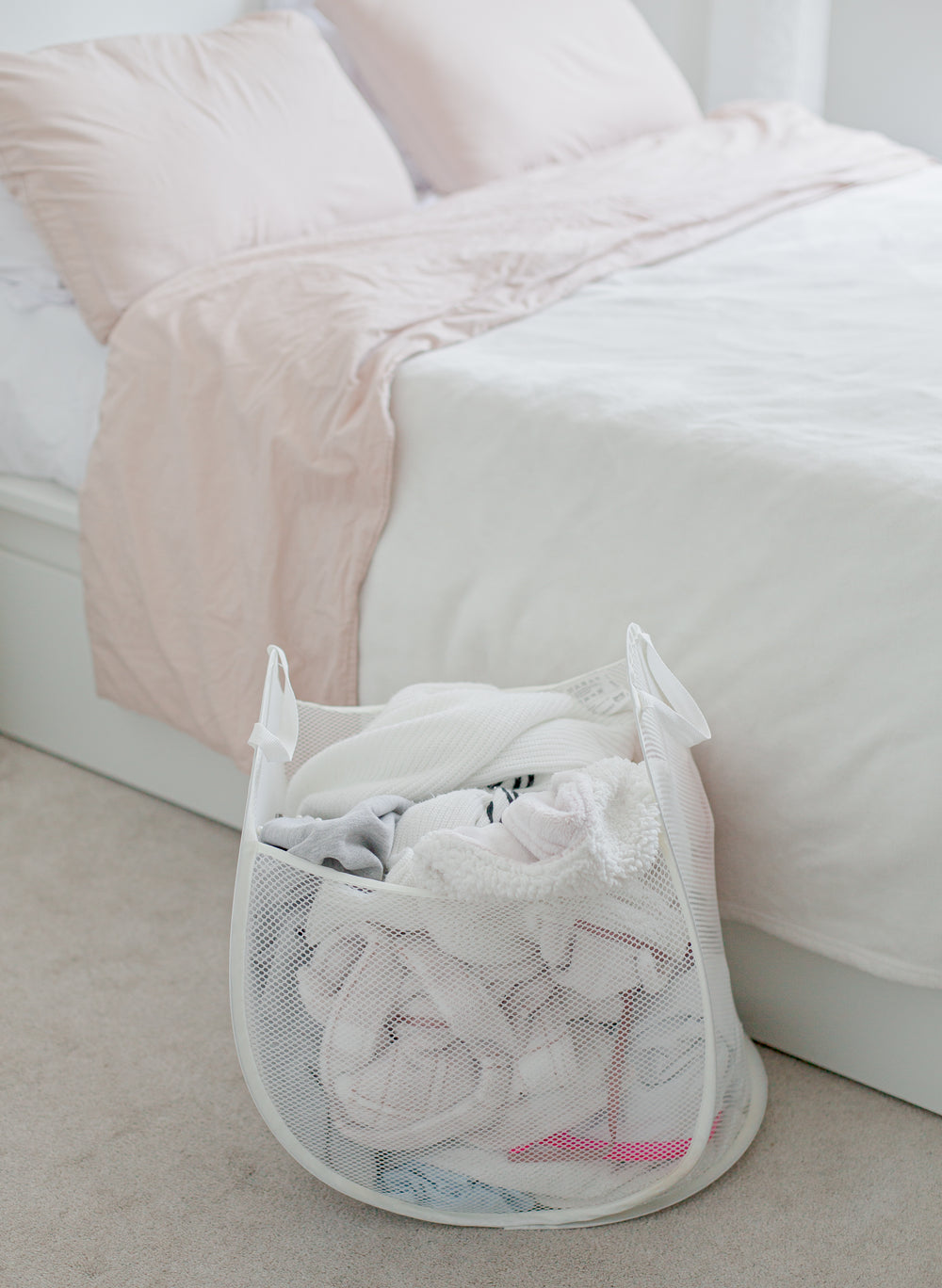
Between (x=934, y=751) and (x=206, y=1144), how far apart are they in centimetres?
78

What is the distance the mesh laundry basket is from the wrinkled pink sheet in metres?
0.42

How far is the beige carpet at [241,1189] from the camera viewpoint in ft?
3.46

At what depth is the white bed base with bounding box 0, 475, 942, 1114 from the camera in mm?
1188

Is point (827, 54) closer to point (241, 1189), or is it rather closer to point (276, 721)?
point (276, 721)

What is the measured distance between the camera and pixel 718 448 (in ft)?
3.85

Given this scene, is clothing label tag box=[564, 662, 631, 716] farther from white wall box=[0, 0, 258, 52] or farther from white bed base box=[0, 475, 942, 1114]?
white wall box=[0, 0, 258, 52]

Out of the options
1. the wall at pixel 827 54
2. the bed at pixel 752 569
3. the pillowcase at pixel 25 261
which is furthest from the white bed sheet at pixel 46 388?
the wall at pixel 827 54

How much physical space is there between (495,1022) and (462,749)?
0.83 ft

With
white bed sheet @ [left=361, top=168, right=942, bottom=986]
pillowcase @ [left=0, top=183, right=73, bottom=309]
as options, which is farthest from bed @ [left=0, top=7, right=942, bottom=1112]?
pillowcase @ [left=0, top=183, right=73, bottom=309]

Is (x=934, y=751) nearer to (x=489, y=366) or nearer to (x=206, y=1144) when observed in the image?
(x=489, y=366)

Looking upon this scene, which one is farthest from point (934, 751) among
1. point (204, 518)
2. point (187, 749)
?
point (187, 749)

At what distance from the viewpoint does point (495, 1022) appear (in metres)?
0.98

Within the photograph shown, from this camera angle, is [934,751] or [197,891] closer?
[934,751]

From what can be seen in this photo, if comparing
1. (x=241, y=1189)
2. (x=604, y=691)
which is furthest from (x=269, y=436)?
(x=241, y=1189)
